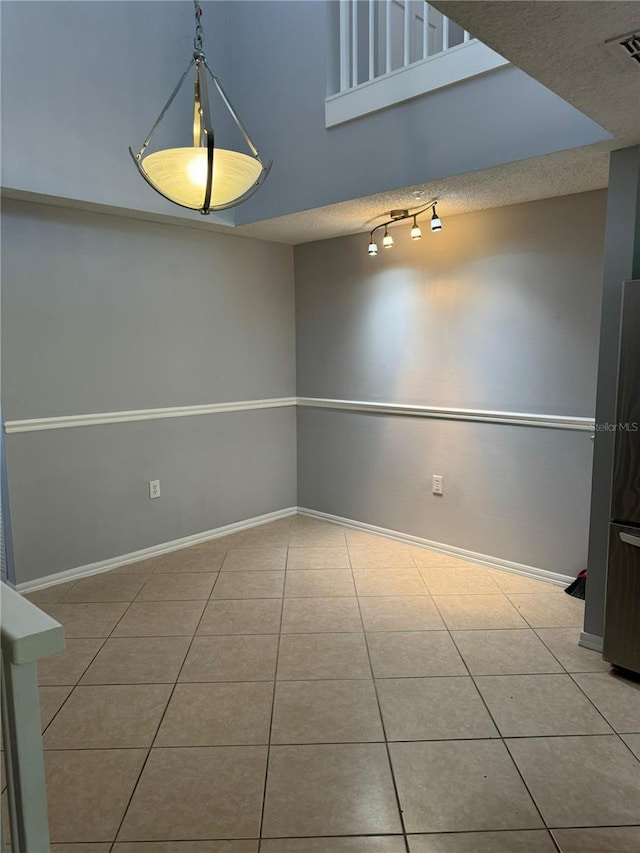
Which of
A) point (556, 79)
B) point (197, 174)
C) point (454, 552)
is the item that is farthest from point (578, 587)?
point (197, 174)

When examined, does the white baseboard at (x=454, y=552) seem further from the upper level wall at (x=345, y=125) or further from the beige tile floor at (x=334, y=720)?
the upper level wall at (x=345, y=125)

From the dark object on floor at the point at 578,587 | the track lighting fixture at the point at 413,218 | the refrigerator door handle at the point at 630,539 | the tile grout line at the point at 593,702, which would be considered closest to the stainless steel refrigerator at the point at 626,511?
the refrigerator door handle at the point at 630,539

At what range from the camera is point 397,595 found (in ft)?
10.4

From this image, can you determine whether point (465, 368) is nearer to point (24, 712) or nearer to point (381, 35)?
point (381, 35)

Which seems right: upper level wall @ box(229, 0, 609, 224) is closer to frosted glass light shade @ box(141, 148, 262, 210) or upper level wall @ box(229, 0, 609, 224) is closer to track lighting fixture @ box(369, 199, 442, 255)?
track lighting fixture @ box(369, 199, 442, 255)

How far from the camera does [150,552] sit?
12.3 feet

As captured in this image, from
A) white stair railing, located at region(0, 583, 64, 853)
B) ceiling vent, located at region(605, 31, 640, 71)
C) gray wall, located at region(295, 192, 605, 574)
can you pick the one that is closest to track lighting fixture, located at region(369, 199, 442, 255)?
gray wall, located at region(295, 192, 605, 574)

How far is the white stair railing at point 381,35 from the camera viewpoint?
2.87 meters

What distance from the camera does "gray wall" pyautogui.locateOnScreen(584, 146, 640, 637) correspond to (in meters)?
2.32

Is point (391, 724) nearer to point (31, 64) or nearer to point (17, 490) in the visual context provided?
point (17, 490)

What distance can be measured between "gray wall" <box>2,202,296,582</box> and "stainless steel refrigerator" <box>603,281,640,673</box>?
261cm

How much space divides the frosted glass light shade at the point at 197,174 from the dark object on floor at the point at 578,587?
8.48 feet

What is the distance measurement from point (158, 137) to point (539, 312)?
241cm

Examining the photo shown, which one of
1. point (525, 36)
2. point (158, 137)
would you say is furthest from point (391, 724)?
point (158, 137)
